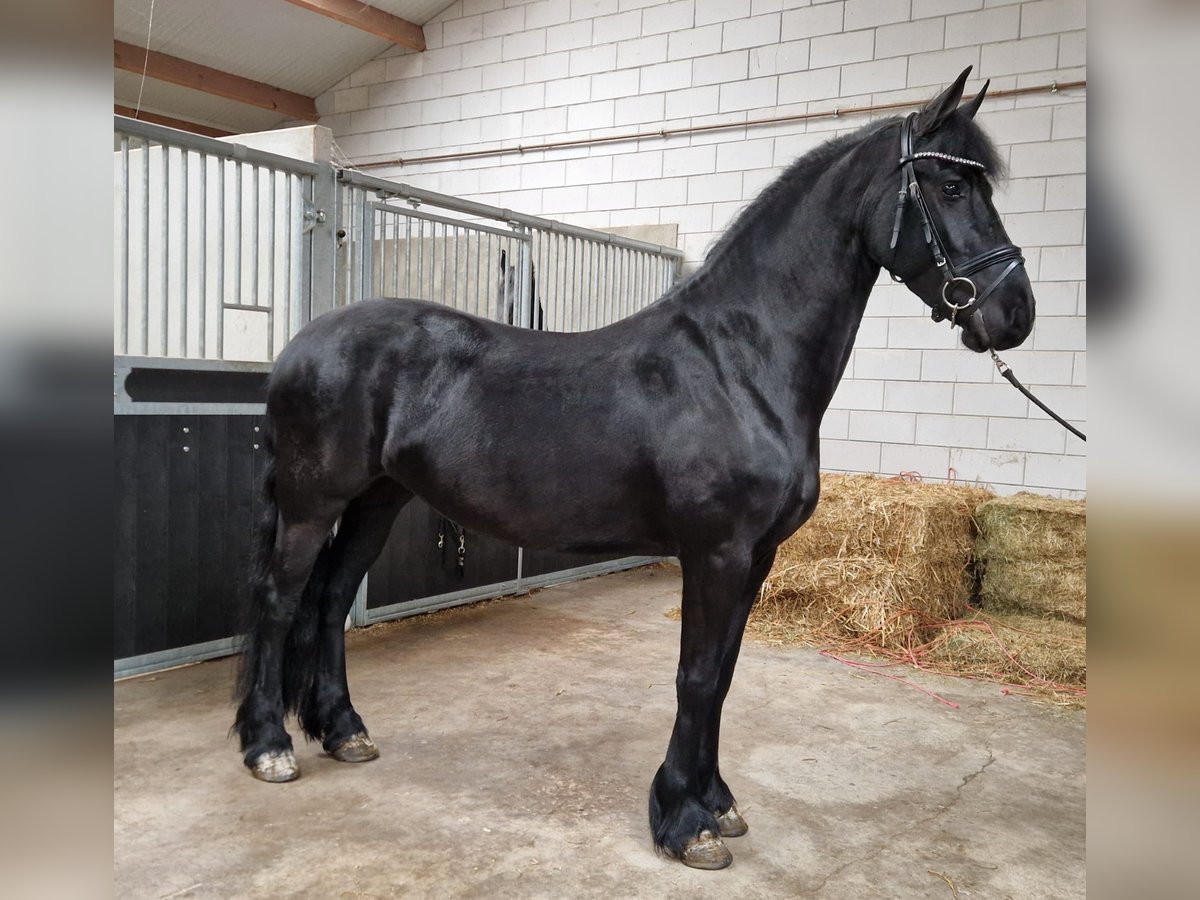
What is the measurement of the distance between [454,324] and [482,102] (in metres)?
4.65

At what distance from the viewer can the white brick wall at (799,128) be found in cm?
417

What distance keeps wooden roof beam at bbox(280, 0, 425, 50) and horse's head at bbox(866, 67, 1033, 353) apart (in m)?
5.26

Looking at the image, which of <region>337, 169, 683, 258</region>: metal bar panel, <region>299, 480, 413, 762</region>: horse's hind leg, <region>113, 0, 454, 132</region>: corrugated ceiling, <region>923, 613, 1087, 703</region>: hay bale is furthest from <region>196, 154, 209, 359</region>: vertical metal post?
<region>113, 0, 454, 132</region>: corrugated ceiling

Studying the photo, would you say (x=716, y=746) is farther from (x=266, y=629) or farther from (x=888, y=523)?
(x=888, y=523)

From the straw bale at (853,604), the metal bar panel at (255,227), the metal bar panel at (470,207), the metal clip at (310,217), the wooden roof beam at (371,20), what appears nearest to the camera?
the metal bar panel at (255,227)

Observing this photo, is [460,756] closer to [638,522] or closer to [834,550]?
[638,522]

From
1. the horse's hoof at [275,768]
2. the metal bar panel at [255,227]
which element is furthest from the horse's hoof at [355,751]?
the metal bar panel at [255,227]

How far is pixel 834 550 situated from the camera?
13.1ft

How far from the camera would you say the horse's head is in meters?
1.64

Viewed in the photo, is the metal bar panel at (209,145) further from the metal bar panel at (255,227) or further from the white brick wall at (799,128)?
the white brick wall at (799,128)

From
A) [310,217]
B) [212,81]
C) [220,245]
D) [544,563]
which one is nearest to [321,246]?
[310,217]

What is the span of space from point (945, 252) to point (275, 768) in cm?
193

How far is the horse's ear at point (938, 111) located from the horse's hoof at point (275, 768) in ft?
6.67

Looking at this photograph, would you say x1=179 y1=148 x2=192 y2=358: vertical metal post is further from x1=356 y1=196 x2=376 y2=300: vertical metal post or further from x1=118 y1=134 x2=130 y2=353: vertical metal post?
x1=356 y1=196 x2=376 y2=300: vertical metal post
